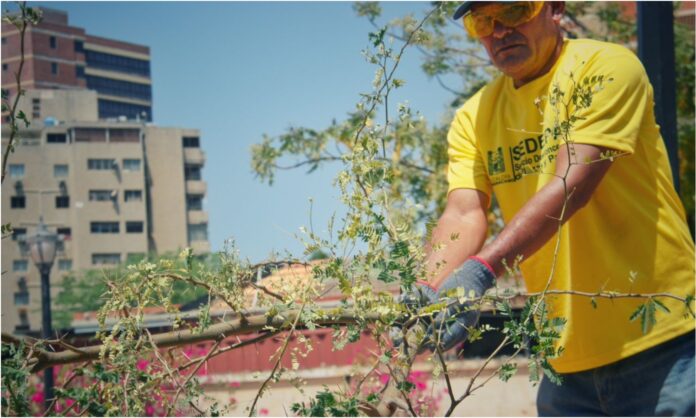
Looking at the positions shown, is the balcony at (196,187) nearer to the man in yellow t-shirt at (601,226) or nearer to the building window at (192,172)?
the building window at (192,172)

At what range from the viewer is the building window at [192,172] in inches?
3689

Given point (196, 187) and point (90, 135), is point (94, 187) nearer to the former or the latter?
point (90, 135)

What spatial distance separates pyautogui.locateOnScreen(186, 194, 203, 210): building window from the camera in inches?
3725

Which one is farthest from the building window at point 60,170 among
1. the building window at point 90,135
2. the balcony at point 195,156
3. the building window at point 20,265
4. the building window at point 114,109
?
the building window at point 114,109

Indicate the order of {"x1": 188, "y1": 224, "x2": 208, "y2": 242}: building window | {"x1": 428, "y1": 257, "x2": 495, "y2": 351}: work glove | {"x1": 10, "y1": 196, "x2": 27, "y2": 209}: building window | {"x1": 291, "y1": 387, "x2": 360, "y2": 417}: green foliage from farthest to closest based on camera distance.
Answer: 1. {"x1": 188, "y1": 224, "x2": 208, "y2": 242}: building window
2. {"x1": 10, "y1": 196, "x2": 27, "y2": 209}: building window
3. {"x1": 428, "y1": 257, "x2": 495, "y2": 351}: work glove
4. {"x1": 291, "y1": 387, "x2": 360, "y2": 417}: green foliage

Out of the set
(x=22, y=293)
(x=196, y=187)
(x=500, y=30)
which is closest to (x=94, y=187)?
(x=196, y=187)

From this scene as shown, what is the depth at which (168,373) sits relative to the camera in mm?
1890

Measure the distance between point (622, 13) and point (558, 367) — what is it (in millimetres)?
9839

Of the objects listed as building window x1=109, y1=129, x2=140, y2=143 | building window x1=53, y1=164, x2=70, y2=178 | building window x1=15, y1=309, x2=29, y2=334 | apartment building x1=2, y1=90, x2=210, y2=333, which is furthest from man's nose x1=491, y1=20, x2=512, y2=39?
building window x1=109, y1=129, x2=140, y2=143

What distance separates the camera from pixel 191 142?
93.9m

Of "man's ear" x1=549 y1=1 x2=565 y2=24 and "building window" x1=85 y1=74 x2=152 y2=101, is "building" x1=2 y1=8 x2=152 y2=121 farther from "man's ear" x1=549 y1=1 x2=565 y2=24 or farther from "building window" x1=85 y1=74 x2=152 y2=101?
"man's ear" x1=549 y1=1 x2=565 y2=24

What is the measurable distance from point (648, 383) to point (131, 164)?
87.7 m

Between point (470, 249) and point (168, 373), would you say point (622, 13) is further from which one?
point (168, 373)

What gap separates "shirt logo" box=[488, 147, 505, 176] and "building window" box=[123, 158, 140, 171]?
287 ft
